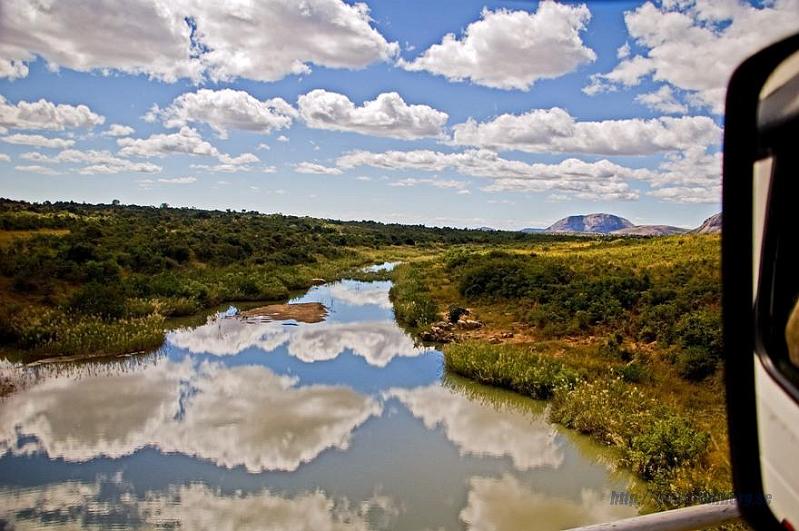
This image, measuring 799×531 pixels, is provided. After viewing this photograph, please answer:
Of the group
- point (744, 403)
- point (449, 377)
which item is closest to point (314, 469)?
point (449, 377)

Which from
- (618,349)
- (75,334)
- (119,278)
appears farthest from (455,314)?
(119,278)

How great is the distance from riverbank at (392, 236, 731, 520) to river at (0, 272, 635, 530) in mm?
568

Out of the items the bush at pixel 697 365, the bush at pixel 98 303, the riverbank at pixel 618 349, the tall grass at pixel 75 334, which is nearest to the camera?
the riverbank at pixel 618 349

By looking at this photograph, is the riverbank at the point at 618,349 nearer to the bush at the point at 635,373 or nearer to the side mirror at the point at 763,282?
the bush at the point at 635,373

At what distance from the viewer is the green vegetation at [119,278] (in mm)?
16422

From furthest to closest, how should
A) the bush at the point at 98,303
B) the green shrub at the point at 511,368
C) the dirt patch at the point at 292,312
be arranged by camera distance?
the dirt patch at the point at 292,312 → the bush at the point at 98,303 → the green shrub at the point at 511,368

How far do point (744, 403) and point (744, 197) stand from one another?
0.52 meters

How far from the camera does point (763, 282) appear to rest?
50.3 inches

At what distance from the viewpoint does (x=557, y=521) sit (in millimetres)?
7898

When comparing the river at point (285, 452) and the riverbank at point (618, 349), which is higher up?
the riverbank at point (618, 349)

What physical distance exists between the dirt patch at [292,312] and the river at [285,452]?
6.32m

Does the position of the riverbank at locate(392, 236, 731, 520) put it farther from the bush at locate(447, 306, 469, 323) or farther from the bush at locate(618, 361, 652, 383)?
the bush at locate(447, 306, 469, 323)

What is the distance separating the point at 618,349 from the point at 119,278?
18928 mm
